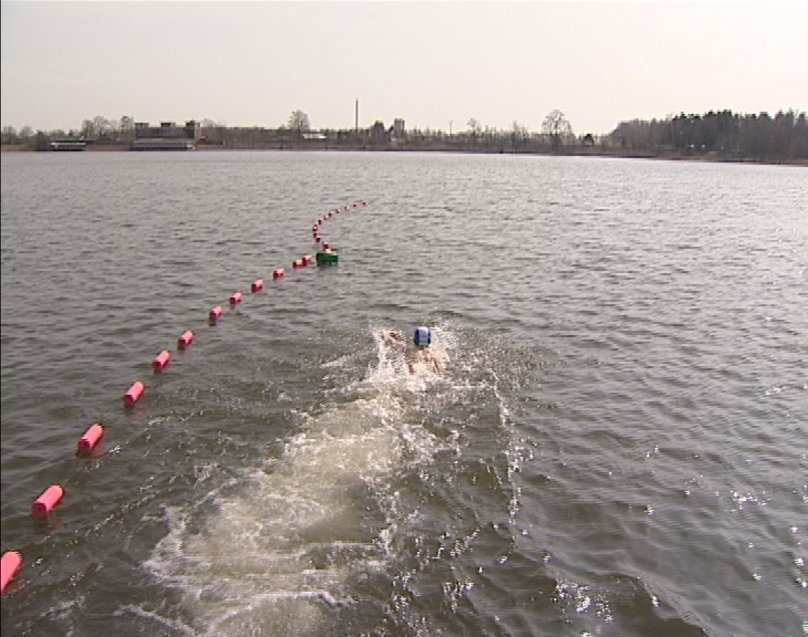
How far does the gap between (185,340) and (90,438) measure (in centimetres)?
813

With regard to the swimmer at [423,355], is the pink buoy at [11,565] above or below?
below

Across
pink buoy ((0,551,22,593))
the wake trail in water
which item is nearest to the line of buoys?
the wake trail in water

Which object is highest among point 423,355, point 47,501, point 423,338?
point 423,338

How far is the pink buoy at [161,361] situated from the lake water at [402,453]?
1.55 ft

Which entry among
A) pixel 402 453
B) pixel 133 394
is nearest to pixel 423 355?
pixel 402 453

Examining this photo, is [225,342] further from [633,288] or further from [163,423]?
[633,288]

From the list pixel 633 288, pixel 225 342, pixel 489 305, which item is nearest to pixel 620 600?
pixel 225 342

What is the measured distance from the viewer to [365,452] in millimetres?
16484

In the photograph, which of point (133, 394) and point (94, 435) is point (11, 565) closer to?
point (94, 435)

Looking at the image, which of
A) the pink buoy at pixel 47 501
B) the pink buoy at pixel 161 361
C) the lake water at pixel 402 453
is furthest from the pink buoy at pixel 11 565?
the pink buoy at pixel 161 361

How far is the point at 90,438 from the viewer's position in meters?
16.9

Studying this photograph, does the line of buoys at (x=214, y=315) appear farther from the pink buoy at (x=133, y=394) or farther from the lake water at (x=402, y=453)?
the pink buoy at (x=133, y=394)

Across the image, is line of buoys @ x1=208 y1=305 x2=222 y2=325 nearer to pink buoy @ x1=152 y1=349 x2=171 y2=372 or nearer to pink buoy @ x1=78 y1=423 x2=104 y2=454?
pink buoy @ x1=152 y1=349 x2=171 y2=372

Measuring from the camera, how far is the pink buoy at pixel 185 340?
24.5 meters
